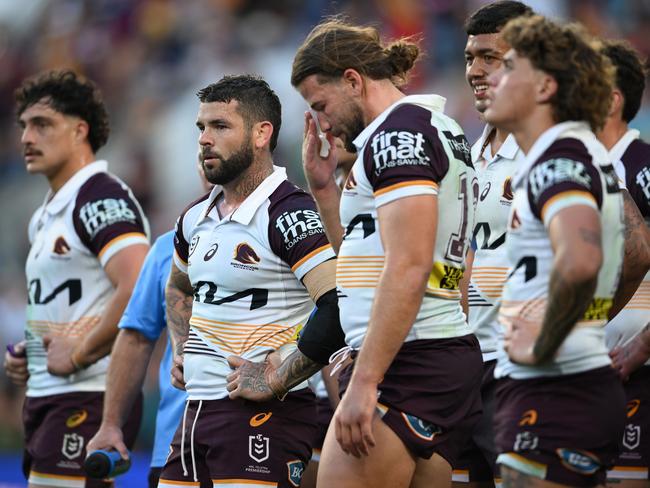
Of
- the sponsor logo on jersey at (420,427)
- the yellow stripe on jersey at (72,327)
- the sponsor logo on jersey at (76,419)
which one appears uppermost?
the yellow stripe on jersey at (72,327)

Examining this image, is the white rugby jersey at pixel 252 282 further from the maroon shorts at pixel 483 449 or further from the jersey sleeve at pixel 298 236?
the maroon shorts at pixel 483 449

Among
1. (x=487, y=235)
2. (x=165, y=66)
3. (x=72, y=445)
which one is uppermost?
(x=165, y=66)

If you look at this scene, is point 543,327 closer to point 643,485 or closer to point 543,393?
point 543,393

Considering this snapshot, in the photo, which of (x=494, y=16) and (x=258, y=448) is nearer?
(x=258, y=448)

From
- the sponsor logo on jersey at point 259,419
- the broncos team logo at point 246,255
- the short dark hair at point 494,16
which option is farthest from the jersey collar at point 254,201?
the short dark hair at point 494,16

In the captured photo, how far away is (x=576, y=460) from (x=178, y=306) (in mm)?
2513

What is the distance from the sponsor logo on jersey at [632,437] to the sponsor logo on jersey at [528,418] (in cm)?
193

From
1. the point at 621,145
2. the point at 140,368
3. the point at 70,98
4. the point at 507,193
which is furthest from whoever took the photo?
the point at 70,98

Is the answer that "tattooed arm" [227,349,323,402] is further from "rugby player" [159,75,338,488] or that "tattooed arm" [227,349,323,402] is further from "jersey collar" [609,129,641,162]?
"jersey collar" [609,129,641,162]

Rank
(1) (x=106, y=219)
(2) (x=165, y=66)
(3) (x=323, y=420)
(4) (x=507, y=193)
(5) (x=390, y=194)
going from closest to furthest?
(5) (x=390, y=194)
(4) (x=507, y=193)
(3) (x=323, y=420)
(1) (x=106, y=219)
(2) (x=165, y=66)

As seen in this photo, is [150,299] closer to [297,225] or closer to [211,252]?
Result: [211,252]

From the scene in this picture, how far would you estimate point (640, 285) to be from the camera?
231 inches

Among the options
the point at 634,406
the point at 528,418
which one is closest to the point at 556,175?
the point at 528,418

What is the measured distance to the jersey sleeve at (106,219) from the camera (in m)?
6.81
